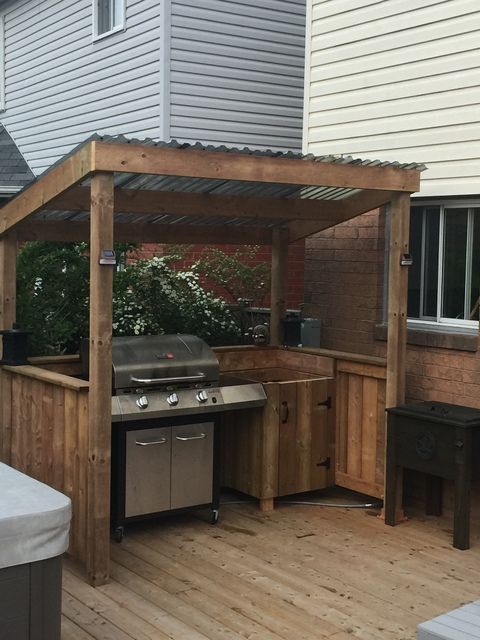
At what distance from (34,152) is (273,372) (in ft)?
25.5

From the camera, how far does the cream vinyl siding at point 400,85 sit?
6215 millimetres

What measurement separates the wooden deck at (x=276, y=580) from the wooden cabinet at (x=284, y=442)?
0.26 metres

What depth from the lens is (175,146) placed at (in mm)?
5051

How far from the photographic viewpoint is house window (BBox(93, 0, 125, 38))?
11.3 metres

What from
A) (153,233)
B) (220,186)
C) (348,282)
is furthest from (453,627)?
(153,233)

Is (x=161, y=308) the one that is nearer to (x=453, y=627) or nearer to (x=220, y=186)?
(x=220, y=186)

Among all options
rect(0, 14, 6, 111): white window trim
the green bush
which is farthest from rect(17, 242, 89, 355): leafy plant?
rect(0, 14, 6, 111): white window trim

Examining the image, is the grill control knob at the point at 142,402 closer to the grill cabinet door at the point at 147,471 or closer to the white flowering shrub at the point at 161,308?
the grill cabinet door at the point at 147,471

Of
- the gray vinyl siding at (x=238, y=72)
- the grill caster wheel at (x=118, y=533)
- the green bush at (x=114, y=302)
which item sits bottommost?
the grill caster wheel at (x=118, y=533)

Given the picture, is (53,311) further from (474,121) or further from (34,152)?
(34,152)

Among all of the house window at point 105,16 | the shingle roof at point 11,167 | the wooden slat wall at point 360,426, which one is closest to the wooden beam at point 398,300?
the wooden slat wall at point 360,426

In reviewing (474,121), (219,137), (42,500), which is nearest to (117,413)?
(42,500)

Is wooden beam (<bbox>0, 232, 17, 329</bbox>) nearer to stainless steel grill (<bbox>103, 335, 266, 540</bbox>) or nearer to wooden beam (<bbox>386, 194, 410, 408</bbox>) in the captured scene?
stainless steel grill (<bbox>103, 335, 266, 540</bbox>)

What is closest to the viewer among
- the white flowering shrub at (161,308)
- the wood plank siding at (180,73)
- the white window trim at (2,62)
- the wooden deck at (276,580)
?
the wooden deck at (276,580)
